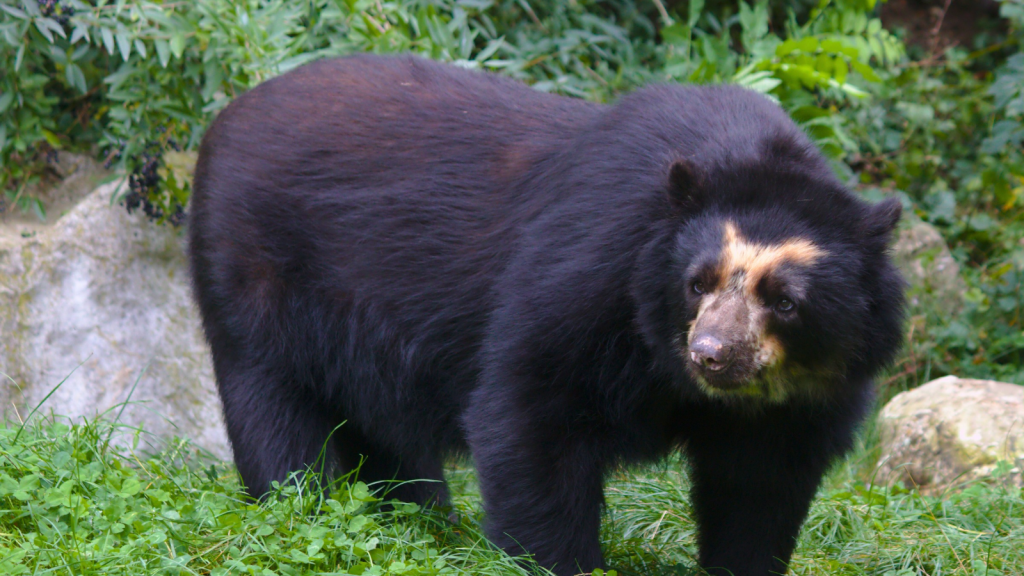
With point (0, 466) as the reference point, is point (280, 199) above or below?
above

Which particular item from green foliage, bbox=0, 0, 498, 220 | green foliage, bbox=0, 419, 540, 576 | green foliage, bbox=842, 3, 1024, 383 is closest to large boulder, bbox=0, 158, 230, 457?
green foliage, bbox=0, 0, 498, 220

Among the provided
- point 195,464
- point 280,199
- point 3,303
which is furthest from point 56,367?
point 280,199

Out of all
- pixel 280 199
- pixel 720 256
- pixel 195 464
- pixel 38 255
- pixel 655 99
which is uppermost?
pixel 655 99

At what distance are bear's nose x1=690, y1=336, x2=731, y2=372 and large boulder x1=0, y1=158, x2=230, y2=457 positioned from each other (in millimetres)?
3181

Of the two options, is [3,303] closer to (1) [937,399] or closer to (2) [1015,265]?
(1) [937,399]

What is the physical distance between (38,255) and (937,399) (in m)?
4.56

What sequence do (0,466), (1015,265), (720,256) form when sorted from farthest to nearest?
(1015,265), (0,466), (720,256)

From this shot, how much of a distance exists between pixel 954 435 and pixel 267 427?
10.3ft

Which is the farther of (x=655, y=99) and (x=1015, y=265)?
(x=1015, y=265)

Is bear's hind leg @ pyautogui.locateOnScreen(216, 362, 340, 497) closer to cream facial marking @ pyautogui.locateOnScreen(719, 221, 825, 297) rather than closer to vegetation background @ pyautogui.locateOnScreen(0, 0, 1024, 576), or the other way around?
vegetation background @ pyautogui.locateOnScreen(0, 0, 1024, 576)

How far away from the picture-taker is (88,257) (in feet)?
17.7

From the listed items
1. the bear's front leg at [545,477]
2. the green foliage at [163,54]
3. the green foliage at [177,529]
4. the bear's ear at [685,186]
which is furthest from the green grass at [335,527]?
the green foliage at [163,54]

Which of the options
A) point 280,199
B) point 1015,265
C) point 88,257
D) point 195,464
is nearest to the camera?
point 280,199

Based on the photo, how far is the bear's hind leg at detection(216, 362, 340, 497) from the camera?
150 inches
